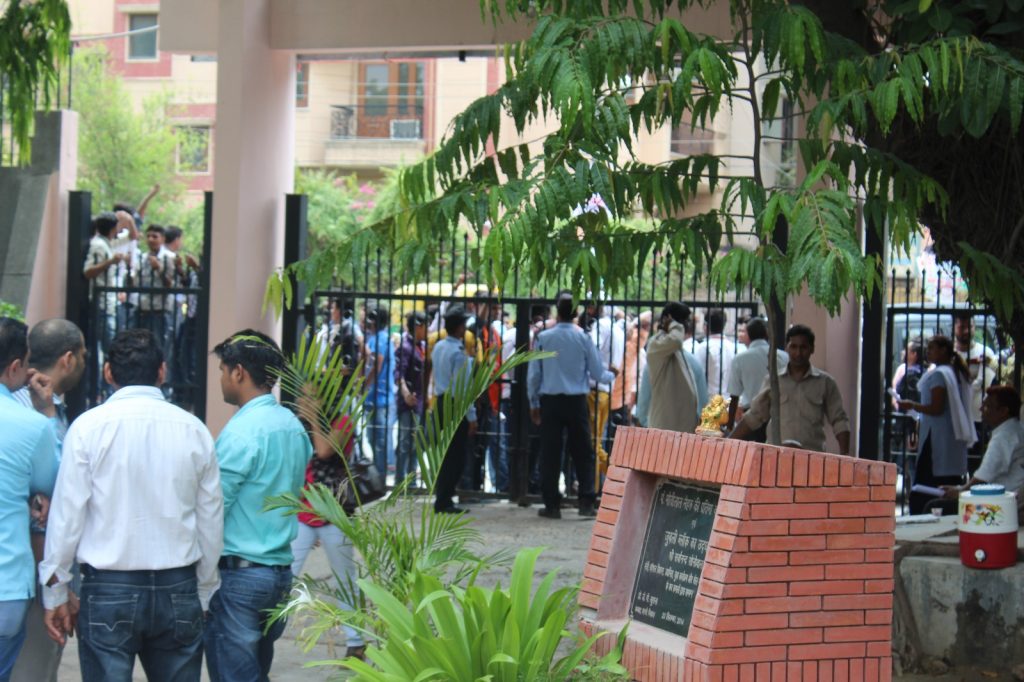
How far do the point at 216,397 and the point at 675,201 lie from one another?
6786 millimetres

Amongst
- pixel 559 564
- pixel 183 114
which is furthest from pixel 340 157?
pixel 559 564

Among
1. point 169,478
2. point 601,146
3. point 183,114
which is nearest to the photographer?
point 169,478

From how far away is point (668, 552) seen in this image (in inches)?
197

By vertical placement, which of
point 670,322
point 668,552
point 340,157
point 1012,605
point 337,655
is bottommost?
point 337,655

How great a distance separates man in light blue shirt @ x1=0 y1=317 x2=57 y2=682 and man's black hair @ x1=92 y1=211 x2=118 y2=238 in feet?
26.6

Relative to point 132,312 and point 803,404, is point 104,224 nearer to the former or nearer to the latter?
point 132,312

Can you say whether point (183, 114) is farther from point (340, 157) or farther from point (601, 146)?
point (601, 146)

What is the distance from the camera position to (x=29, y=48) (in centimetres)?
1172

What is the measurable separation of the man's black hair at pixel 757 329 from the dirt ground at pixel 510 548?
2096 millimetres

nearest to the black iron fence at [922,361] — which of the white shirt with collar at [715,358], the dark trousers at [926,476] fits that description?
the dark trousers at [926,476]

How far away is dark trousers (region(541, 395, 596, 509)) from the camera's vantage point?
453 inches

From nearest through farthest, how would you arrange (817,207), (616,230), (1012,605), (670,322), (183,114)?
(817,207)
(616,230)
(1012,605)
(670,322)
(183,114)

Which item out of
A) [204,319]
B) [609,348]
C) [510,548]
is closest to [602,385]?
[609,348]

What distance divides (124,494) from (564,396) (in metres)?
6.92
